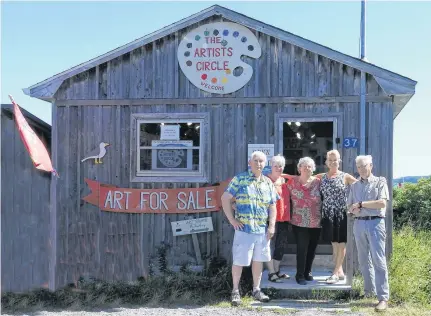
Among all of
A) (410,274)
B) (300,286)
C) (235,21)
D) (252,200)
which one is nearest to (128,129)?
(235,21)

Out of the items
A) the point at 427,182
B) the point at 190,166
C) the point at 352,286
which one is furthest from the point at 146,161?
the point at 427,182

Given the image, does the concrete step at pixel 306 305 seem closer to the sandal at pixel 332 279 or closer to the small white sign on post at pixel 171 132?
the sandal at pixel 332 279

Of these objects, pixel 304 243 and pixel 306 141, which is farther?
pixel 306 141

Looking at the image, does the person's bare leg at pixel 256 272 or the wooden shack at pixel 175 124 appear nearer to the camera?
the person's bare leg at pixel 256 272

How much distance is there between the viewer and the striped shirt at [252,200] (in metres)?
6.04

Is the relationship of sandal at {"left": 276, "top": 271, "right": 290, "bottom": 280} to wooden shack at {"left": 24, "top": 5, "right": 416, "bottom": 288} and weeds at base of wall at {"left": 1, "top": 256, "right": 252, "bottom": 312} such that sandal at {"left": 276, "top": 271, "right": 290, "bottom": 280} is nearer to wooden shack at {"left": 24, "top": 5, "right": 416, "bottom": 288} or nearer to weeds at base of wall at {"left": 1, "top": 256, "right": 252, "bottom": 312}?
weeds at base of wall at {"left": 1, "top": 256, "right": 252, "bottom": 312}

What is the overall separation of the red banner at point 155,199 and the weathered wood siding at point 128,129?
10 centimetres

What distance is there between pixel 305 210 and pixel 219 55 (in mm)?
2732

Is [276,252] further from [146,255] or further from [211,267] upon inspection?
[146,255]

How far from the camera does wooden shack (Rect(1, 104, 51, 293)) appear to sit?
7375mm

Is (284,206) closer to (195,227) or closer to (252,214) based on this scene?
(252,214)

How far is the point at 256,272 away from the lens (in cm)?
618

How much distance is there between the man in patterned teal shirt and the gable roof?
209 cm

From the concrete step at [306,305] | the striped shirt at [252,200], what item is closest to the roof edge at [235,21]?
the striped shirt at [252,200]
